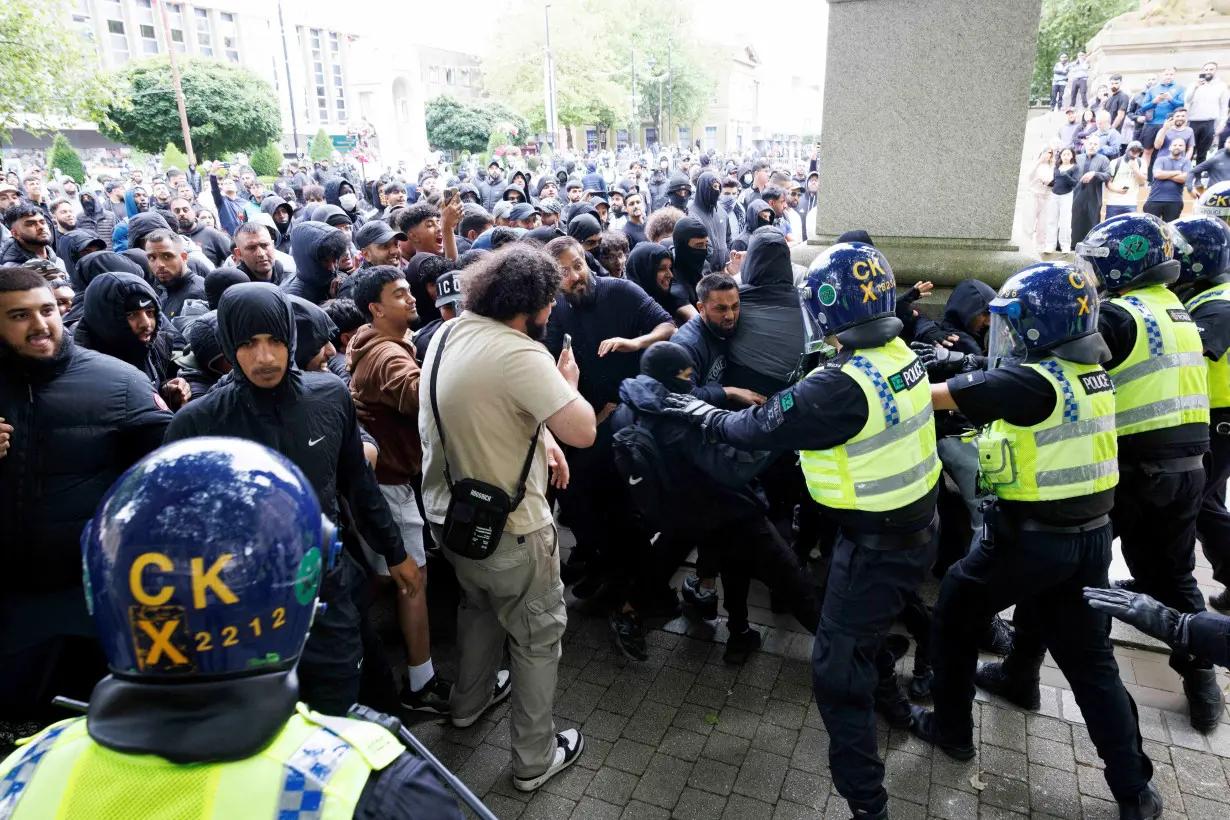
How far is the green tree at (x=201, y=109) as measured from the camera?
33156mm

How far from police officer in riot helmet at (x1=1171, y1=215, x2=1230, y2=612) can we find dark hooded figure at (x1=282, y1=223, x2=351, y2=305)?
188 inches

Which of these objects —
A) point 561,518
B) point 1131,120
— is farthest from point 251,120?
point 561,518

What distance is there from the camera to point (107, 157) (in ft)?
128

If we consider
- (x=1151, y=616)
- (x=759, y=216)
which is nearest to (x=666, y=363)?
(x=1151, y=616)

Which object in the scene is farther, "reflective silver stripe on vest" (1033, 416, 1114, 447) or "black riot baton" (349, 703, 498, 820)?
"reflective silver stripe on vest" (1033, 416, 1114, 447)

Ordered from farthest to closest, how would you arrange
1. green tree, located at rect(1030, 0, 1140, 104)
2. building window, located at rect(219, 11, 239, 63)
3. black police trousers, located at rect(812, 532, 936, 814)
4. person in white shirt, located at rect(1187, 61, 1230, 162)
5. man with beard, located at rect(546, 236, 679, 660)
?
building window, located at rect(219, 11, 239, 63), green tree, located at rect(1030, 0, 1140, 104), person in white shirt, located at rect(1187, 61, 1230, 162), man with beard, located at rect(546, 236, 679, 660), black police trousers, located at rect(812, 532, 936, 814)

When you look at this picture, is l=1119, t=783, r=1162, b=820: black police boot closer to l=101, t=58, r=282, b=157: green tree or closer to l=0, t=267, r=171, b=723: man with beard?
l=0, t=267, r=171, b=723: man with beard

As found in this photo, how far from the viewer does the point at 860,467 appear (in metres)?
2.67

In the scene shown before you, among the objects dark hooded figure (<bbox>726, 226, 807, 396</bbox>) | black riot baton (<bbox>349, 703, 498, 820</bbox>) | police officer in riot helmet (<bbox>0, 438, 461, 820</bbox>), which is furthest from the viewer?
dark hooded figure (<bbox>726, 226, 807, 396</bbox>)

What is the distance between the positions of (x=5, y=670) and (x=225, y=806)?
218cm

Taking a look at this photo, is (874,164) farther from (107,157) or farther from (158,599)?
(107,157)

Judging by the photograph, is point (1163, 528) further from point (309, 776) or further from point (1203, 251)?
point (309, 776)

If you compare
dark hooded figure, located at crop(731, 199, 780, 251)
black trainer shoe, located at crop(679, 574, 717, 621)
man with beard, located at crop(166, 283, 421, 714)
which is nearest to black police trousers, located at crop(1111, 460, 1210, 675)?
black trainer shoe, located at crop(679, 574, 717, 621)

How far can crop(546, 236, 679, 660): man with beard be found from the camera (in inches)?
166
